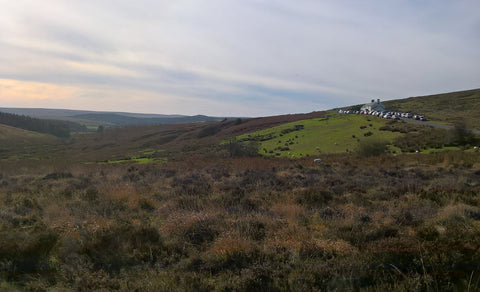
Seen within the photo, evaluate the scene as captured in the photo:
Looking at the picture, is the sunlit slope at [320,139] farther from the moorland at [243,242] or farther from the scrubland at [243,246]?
the scrubland at [243,246]

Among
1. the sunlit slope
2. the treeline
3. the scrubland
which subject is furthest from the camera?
the treeline

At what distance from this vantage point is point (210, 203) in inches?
305

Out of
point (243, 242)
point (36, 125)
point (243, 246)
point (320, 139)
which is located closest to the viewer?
point (243, 246)

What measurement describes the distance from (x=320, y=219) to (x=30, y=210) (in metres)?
7.63

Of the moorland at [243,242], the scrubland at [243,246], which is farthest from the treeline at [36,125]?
the scrubland at [243,246]

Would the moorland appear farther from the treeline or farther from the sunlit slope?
the treeline

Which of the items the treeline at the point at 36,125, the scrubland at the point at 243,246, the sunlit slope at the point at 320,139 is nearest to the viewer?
the scrubland at the point at 243,246

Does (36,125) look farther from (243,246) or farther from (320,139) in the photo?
(243,246)

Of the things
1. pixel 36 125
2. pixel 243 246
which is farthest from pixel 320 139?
pixel 36 125

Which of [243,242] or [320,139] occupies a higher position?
[320,139]

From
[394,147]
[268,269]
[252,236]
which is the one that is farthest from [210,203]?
[394,147]

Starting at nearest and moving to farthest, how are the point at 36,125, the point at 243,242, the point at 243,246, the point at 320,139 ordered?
the point at 243,246
the point at 243,242
the point at 320,139
the point at 36,125

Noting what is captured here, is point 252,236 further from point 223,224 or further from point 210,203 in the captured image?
point 210,203

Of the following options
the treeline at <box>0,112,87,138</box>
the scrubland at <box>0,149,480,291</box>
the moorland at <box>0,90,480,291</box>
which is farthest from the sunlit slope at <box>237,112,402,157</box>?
the treeline at <box>0,112,87,138</box>
